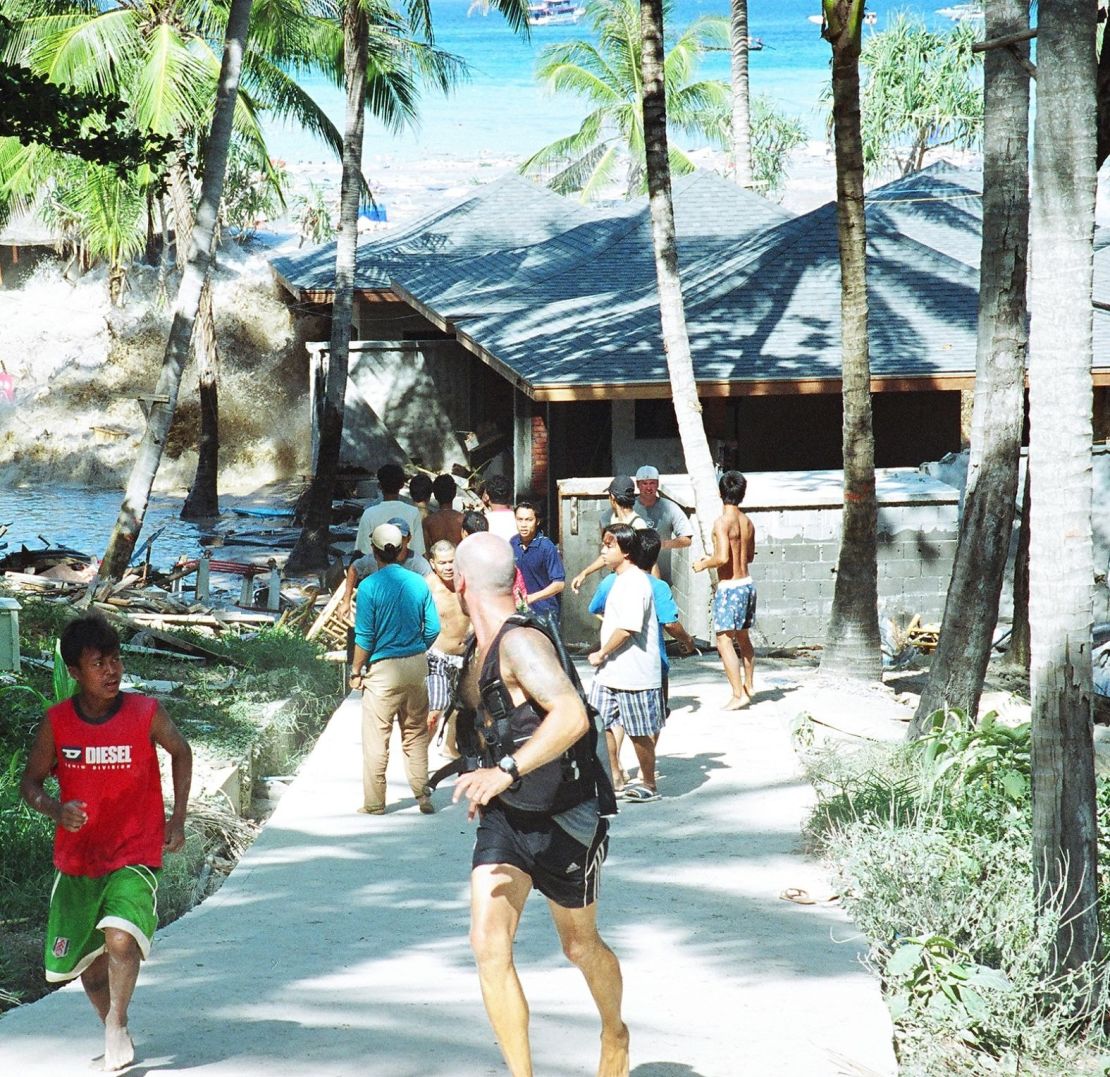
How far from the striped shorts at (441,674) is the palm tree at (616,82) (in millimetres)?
36509

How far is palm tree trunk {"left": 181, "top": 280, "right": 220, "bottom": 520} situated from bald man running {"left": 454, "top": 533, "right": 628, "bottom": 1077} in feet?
77.4

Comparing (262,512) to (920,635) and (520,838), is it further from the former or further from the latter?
(520,838)

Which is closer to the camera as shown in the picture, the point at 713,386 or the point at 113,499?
the point at 713,386

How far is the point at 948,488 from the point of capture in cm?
1462

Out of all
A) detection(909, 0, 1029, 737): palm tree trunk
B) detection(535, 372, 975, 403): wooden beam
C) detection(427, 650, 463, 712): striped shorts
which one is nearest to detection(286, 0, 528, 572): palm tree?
detection(535, 372, 975, 403): wooden beam

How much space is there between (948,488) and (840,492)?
3.74 feet

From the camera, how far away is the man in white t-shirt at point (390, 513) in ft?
33.4

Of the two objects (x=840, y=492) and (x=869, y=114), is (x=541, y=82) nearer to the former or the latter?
(x=869, y=114)

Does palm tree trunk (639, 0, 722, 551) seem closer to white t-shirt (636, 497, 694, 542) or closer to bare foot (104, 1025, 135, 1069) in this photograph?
white t-shirt (636, 497, 694, 542)

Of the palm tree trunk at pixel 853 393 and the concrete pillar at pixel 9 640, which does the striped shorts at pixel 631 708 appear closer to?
the concrete pillar at pixel 9 640

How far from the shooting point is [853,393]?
11.9 m

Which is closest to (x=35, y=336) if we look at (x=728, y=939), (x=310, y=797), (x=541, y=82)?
(x=541, y=82)

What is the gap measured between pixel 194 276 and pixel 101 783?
40.9 ft

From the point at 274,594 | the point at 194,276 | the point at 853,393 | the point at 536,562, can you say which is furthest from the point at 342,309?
the point at 536,562
